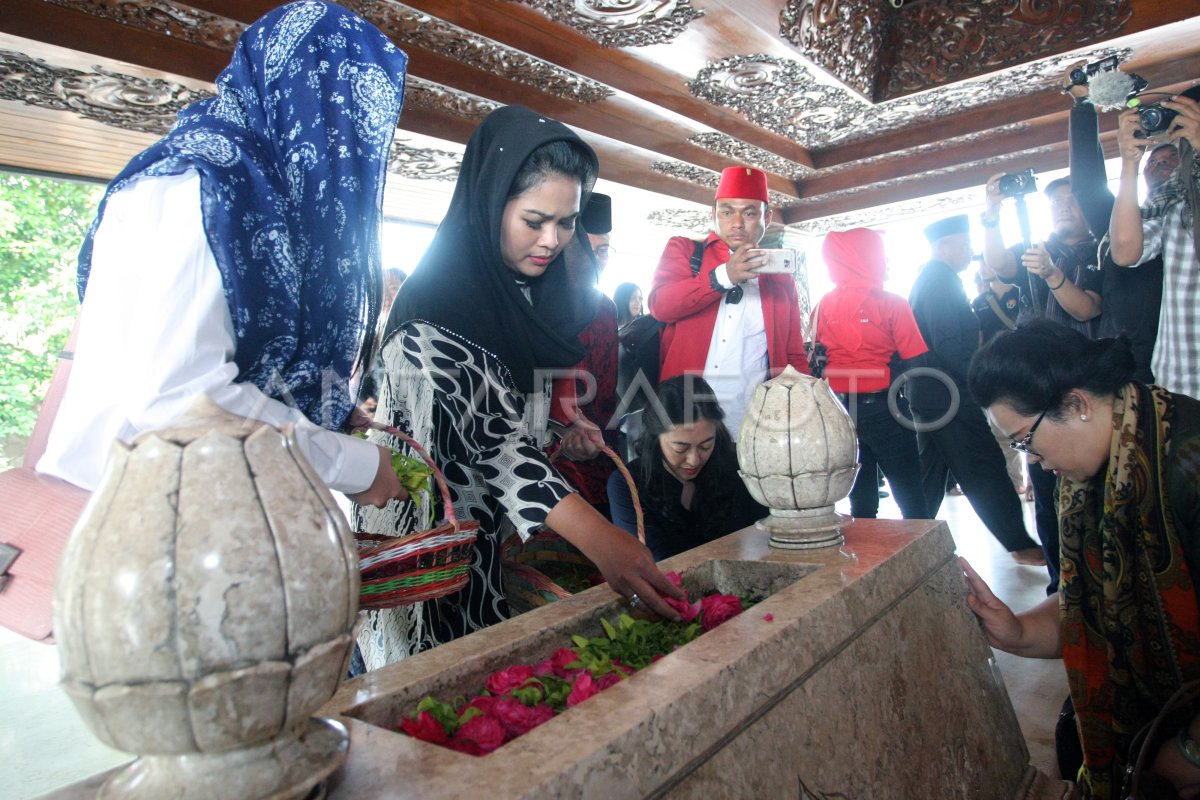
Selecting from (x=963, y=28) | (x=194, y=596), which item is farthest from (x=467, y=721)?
(x=963, y=28)

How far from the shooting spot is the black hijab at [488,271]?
→ 1.60m

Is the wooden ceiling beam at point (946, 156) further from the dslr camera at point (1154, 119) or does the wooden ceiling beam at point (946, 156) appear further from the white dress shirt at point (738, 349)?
the white dress shirt at point (738, 349)

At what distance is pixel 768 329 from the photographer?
301 cm

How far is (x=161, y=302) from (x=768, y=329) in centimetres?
232

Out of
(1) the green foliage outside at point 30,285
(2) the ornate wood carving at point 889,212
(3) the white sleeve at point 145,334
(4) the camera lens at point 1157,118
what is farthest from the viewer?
(2) the ornate wood carving at point 889,212

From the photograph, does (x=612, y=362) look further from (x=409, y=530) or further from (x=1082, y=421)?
(x=1082, y=421)

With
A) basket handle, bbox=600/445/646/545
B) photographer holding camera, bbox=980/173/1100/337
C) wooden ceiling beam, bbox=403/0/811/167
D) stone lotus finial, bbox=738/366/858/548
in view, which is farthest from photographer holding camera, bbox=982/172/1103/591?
wooden ceiling beam, bbox=403/0/811/167

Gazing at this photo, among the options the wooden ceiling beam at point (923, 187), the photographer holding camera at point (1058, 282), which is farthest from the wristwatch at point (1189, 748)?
the wooden ceiling beam at point (923, 187)

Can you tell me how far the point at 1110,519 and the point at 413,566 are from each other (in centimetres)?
135

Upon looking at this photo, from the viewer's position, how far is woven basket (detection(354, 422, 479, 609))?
3.74 ft

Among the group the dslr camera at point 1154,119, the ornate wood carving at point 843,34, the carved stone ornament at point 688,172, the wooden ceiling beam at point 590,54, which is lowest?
the dslr camera at point 1154,119

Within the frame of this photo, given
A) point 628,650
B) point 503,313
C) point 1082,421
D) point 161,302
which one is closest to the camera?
point 161,302

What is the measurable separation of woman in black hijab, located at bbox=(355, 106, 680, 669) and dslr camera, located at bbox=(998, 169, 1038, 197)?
9.20ft

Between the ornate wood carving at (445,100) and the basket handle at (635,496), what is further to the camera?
the ornate wood carving at (445,100)
